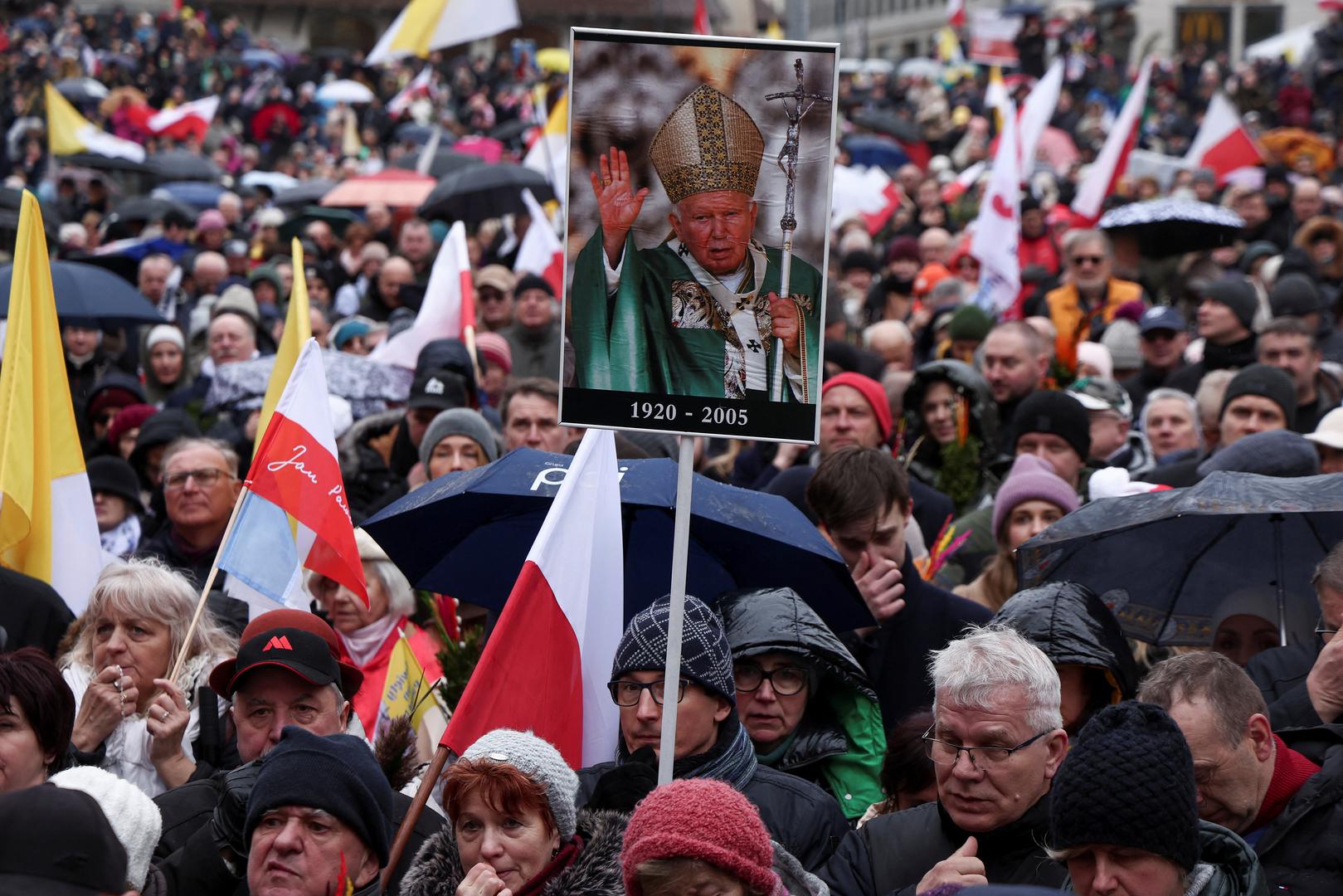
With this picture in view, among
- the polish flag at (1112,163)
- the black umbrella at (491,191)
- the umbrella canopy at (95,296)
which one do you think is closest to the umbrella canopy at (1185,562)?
the umbrella canopy at (95,296)

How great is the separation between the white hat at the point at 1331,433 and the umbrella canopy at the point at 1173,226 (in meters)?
5.84

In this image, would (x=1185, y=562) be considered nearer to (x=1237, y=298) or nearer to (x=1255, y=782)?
(x=1255, y=782)

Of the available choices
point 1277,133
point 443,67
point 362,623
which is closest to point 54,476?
point 362,623

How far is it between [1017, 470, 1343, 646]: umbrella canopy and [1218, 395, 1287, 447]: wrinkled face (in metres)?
1.80

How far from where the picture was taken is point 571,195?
4234 mm

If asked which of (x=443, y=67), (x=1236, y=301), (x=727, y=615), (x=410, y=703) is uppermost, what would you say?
(x=443, y=67)

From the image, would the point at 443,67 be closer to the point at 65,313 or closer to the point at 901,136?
the point at 901,136

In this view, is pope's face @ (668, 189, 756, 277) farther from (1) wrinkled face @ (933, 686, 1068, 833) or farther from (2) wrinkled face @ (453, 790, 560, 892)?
(2) wrinkled face @ (453, 790, 560, 892)

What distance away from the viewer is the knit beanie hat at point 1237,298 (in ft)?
30.2

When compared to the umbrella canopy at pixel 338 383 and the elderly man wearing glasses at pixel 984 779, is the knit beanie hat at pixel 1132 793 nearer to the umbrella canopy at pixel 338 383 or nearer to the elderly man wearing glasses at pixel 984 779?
the elderly man wearing glasses at pixel 984 779

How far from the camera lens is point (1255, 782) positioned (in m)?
3.98

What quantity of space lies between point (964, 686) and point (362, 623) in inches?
102

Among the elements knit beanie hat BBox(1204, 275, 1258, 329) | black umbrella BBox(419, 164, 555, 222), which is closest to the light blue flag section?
knit beanie hat BBox(1204, 275, 1258, 329)

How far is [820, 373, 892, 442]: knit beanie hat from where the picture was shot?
23.3 feet
